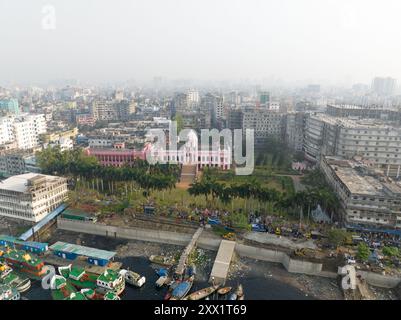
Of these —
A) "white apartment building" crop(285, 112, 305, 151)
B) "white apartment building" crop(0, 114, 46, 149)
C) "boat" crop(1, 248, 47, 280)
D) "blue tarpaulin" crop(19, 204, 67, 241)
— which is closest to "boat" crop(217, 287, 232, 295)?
"boat" crop(1, 248, 47, 280)

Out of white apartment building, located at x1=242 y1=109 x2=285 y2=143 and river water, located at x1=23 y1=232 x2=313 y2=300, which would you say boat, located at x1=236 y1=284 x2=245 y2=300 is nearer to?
river water, located at x1=23 y1=232 x2=313 y2=300

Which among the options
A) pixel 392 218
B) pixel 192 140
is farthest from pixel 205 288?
pixel 192 140

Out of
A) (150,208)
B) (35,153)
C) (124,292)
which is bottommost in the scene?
(124,292)

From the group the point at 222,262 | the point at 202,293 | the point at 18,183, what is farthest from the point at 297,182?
the point at 18,183

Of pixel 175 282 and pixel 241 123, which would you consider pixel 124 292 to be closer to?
pixel 175 282

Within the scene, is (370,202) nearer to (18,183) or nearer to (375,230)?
(375,230)

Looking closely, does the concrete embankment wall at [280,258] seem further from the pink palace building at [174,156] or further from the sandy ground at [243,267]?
the pink palace building at [174,156]

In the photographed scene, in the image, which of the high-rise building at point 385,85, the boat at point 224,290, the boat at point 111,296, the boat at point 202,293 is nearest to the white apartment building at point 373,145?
the boat at point 224,290
